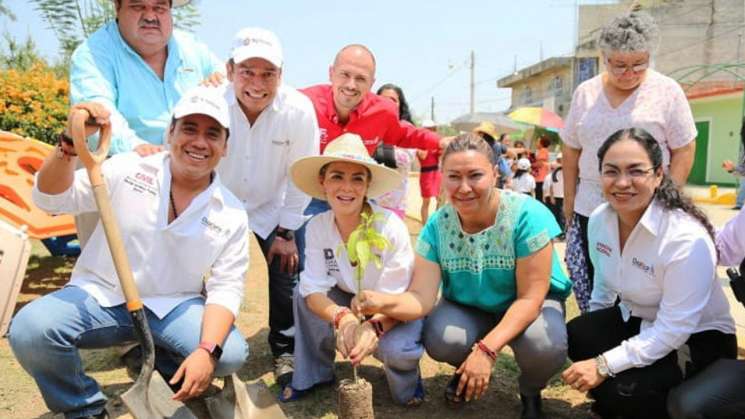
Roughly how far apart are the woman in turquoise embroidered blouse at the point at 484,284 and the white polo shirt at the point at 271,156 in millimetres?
860

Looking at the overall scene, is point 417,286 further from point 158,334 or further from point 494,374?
point 158,334

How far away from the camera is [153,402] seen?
2.51 metres

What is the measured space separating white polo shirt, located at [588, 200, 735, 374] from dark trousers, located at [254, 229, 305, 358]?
Result: 183 centimetres

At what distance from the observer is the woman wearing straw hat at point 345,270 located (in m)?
3.03

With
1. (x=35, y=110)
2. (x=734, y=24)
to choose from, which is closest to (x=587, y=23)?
(x=734, y=24)

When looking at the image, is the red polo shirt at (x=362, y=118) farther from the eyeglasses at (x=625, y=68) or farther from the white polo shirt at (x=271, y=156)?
the eyeglasses at (x=625, y=68)

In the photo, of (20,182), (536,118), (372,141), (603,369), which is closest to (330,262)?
(372,141)

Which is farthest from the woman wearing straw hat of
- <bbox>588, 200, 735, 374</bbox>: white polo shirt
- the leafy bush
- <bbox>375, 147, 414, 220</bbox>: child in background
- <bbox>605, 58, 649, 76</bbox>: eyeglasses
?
the leafy bush

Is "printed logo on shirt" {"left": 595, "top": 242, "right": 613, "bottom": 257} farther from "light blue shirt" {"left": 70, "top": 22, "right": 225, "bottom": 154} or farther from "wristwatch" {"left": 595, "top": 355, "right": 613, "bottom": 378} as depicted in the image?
"light blue shirt" {"left": 70, "top": 22, "right": 225, "bottom": 154}

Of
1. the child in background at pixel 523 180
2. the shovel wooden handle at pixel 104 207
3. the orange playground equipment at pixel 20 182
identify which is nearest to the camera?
the shovel wooden handle at pixel 104 207

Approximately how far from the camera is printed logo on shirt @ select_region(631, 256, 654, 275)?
8.86 feet

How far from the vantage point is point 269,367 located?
12.6 feet

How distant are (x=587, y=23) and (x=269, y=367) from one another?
40904 mm

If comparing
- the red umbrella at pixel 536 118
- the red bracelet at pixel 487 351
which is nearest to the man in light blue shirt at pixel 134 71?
the red bracelet at pixel 487 351
